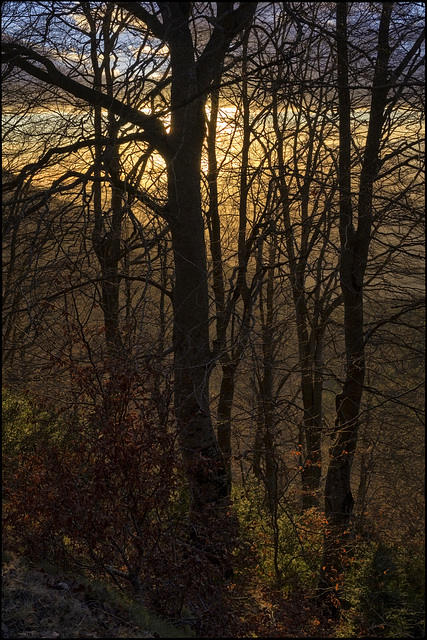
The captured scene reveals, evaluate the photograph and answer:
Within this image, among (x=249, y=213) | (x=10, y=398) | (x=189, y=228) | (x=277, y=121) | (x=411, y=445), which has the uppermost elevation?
(x=277, y=121)

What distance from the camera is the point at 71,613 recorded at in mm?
4332

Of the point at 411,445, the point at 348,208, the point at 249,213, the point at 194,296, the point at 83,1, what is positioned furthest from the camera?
the point at 249,213

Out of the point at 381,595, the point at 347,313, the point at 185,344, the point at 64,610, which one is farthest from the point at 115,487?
the point at 347,313

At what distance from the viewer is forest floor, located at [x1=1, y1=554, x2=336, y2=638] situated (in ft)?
13.4

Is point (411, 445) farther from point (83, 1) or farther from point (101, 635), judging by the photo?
point (83, 1)

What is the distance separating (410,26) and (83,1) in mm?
3921

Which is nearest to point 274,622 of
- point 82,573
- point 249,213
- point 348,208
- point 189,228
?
point 82,573

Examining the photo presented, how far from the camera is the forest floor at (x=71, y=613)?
13.4 feet

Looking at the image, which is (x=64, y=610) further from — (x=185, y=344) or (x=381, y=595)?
(x=381, y=595)

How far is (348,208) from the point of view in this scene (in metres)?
7.90

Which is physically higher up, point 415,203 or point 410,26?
point 410,26

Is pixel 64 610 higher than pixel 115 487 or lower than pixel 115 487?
lower

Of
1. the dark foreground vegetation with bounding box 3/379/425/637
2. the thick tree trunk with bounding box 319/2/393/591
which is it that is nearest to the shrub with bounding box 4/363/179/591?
the dark foreground vegetation with bounding box 3/379/425/637

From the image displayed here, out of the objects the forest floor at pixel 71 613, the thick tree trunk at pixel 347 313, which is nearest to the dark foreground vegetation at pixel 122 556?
the forest floor at pixel 71 613
